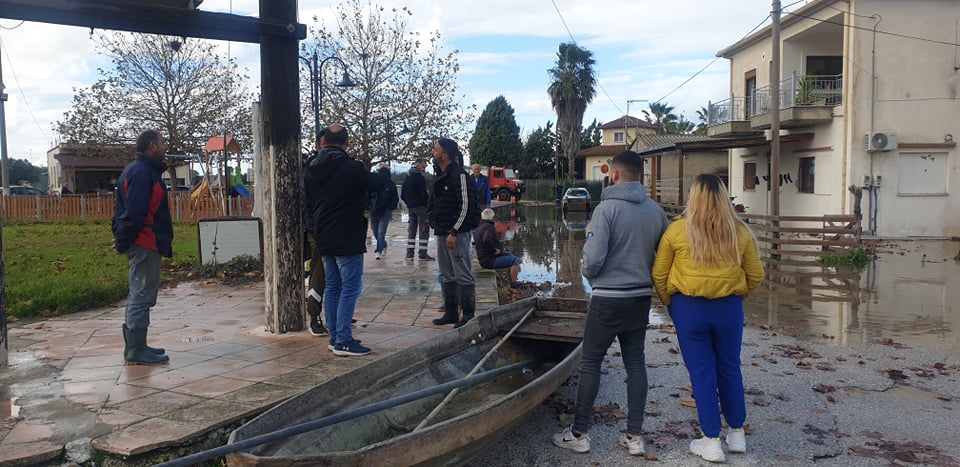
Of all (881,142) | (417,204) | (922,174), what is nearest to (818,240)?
(881,142)

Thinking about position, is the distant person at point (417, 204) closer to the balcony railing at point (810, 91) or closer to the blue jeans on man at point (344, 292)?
the blue jeans on man at point (344, 292)

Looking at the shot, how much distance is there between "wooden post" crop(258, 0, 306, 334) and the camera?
21.8ft

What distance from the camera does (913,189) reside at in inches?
850

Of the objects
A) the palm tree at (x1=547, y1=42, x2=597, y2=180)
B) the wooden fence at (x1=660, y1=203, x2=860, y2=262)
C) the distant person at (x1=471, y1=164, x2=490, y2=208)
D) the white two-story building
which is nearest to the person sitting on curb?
the distant person at (x1=471, y1=164, x2=490, y2=208)

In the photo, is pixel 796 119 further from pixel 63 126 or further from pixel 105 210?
pixel 63 126

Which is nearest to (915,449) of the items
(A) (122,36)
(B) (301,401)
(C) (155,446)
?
(B) (301,401)

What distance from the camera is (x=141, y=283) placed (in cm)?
568

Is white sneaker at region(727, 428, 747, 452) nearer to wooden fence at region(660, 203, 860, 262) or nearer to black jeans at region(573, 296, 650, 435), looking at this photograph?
black jeans at region(573, 296, 650, 435)

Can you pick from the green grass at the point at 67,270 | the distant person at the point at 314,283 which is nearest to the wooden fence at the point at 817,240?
the distant person at the point at 314,283

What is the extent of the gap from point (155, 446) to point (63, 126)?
1335 inches

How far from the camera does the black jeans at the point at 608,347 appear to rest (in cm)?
457

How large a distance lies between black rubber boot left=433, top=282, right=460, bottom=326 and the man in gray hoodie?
296cm

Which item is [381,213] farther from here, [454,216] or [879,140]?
[879,140]

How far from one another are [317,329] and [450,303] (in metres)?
1.42
